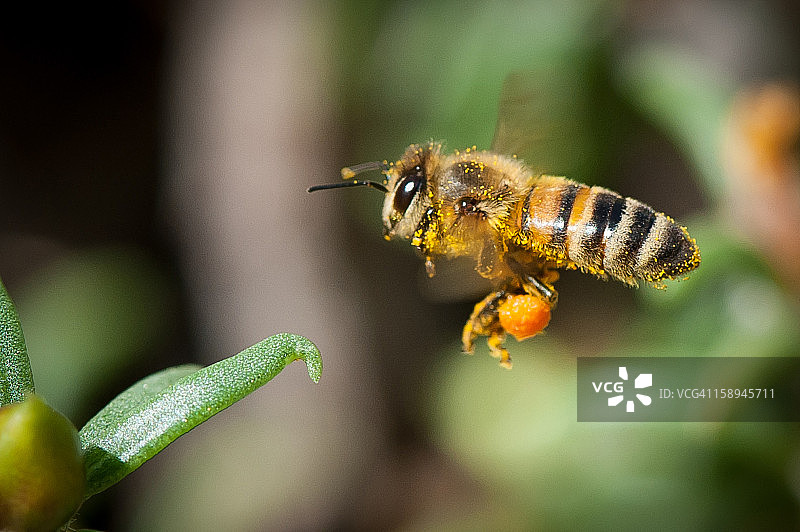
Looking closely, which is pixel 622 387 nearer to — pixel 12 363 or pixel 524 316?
pixel 524 316

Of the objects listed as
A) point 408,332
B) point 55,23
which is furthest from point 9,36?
point 408,332

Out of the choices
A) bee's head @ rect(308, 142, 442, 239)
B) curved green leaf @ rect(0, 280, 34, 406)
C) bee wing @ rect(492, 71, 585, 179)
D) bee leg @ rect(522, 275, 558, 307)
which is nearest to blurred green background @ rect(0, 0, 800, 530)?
bee wing @ rect(492, 71, 585, 179)

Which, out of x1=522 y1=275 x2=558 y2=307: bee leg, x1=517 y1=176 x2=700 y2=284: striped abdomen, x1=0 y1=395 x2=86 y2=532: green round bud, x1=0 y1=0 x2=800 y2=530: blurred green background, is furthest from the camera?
x1=0 y1=0 x2=800 y2=530: blurred green background

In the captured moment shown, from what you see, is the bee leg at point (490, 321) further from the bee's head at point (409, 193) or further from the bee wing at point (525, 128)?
the bee wing at point (525, 128)

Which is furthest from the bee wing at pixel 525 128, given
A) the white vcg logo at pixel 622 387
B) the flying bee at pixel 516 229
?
the white vcg logo at pixel 622 387

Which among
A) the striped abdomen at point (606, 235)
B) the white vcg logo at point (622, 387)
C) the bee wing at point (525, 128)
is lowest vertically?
the white vcg logo at point (622, 387)

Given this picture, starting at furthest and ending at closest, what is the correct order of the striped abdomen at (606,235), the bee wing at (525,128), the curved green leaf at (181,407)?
1. the bee wing at (525,128)
2. the striped abdomen at (606,235)
3. the curved green leaf at (181,407)

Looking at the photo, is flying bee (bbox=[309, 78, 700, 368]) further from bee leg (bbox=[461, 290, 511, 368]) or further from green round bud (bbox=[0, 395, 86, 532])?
green round bud (bbox=[0, 395, 86, 532])
